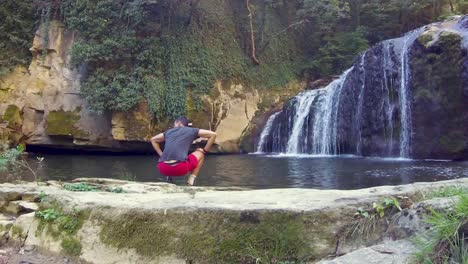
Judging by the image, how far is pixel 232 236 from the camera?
10.1 feet

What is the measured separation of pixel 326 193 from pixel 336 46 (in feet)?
61.8

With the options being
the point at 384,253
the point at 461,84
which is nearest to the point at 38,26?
the point at 461,84

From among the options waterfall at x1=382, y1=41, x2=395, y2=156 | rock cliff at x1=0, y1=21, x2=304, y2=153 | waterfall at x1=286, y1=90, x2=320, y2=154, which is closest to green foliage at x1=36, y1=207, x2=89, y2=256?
waterfall at x1=382, y1=41, x2=395, y2=156

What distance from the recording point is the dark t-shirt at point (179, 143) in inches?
231

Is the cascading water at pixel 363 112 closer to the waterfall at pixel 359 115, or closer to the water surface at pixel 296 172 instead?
the waterfall at pixel 359 115

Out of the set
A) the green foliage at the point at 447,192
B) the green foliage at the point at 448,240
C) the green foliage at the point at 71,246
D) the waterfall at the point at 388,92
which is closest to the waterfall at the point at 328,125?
the waterfall at the point at 388,92

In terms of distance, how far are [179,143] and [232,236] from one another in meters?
2.96

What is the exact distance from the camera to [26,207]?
14.4 feet

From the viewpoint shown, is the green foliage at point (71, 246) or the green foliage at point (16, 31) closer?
the green foliage at point (71, 246)

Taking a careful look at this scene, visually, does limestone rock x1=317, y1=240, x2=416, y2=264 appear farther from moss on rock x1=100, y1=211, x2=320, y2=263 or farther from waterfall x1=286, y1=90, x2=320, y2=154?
waterfall x1=286, y1=90, x2=320, y2=154

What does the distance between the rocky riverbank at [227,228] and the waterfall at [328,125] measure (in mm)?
12447

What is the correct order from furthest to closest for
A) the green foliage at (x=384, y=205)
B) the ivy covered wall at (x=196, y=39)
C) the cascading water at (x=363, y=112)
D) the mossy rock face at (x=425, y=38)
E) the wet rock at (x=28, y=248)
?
the ivy covered wall at (x=196, y=39) → the cascading water at (x=363, y=112) → the mossy rock face at (x=425, y=38) → the wet rock at (x=28, y=248) → the green foliage at (x=384, y=205)

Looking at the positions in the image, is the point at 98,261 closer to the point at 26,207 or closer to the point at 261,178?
the point at 26,207

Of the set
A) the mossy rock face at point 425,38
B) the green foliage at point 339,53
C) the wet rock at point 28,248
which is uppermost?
the green foliage at point 339,53
